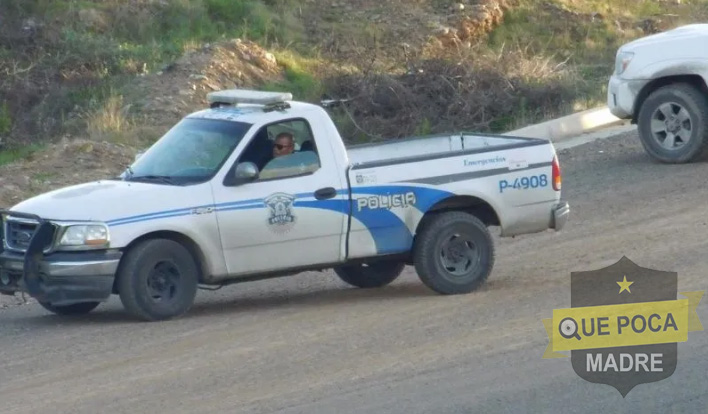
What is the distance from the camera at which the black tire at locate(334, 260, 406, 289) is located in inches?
452

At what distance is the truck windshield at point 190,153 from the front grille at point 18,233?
2.97 ft

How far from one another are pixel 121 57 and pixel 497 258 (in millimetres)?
11107

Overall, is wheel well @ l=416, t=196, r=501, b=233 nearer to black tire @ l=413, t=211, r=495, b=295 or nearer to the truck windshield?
black tire @ l=413, t=211, r=495, b=295

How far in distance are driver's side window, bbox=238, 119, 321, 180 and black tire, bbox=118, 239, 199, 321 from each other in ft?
2.92

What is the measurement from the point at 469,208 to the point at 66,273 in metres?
3.36

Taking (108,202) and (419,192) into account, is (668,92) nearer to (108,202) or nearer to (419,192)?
(419,192)

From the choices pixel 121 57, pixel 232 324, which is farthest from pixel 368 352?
pixel 121 57

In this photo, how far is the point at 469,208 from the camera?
11.1 metres

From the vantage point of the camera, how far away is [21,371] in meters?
8.70

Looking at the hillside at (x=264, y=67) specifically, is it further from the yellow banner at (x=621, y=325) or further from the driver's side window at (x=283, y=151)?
the yellow banner at (x=621, y=325)

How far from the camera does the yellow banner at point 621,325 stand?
28.0 feet

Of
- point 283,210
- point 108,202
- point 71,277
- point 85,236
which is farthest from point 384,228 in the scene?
point 71,277

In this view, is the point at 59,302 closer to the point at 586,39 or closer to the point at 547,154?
the point at 547,154

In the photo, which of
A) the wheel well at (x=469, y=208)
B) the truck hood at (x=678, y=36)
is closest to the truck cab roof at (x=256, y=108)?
the wheel well at (x=469, y=208)
